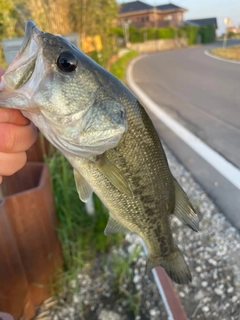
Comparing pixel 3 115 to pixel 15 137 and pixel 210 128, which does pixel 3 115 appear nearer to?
pixel 15 137

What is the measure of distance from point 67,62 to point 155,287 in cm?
183

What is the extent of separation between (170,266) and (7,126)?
1127 mm

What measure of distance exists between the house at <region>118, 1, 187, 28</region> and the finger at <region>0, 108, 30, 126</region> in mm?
49968

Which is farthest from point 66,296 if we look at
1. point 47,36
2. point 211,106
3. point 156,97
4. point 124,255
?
point 156,97

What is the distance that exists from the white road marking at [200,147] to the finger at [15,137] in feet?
5.60

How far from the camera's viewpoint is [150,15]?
4991 centimetres

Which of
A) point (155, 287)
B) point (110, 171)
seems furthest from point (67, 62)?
point (155, 287)

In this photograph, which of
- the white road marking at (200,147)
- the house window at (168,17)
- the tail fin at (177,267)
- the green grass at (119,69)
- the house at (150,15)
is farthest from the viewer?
the house window at (168,17)

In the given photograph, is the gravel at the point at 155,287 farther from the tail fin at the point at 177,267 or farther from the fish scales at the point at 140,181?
the fish scales at the point at 140,181

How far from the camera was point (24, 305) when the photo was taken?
2260 mm

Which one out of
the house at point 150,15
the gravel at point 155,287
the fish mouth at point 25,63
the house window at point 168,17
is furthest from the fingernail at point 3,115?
the house window at point 168,17

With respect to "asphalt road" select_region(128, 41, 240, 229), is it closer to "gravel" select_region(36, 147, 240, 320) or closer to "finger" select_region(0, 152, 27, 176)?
"gravel" select_region(36, 147, 240, 320)

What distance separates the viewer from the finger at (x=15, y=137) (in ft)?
4.00

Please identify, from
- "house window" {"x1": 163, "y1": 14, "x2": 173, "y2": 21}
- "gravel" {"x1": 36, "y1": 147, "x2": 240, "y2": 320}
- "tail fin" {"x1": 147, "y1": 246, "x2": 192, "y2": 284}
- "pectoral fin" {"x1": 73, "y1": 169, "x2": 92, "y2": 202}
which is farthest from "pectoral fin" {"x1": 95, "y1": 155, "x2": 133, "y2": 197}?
"house window" {"x1": 163, "y1": 14, "x2": 173, "y2": 21}
